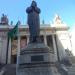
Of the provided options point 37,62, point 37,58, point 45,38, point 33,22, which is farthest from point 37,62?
point 45,38

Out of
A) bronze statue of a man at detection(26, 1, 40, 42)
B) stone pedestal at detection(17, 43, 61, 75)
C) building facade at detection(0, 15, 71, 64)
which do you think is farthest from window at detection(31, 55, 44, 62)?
building facade at detection(0, 15, 71, 64)

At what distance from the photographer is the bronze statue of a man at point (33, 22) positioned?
9836 millimetres

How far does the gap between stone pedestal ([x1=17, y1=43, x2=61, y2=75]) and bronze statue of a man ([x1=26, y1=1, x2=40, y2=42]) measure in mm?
817

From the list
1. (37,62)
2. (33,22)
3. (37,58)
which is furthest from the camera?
(33,22)

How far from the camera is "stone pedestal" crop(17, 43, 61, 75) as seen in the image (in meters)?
8.34

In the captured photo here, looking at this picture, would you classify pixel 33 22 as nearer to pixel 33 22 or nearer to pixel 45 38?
pixel 33 22

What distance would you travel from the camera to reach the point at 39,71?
8.30m

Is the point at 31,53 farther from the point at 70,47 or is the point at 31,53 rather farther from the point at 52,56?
the point at 70,47

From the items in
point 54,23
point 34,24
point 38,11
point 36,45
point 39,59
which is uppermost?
point 54,23

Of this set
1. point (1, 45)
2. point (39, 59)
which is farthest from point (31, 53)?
point (1, 45)

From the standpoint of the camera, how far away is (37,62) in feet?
28.2

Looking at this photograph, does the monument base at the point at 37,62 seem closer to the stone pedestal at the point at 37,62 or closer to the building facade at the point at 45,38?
the stone pedestal at the point at 37,62

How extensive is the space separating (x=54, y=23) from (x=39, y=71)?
1320 inches

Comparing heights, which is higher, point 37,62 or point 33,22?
point 33,22
